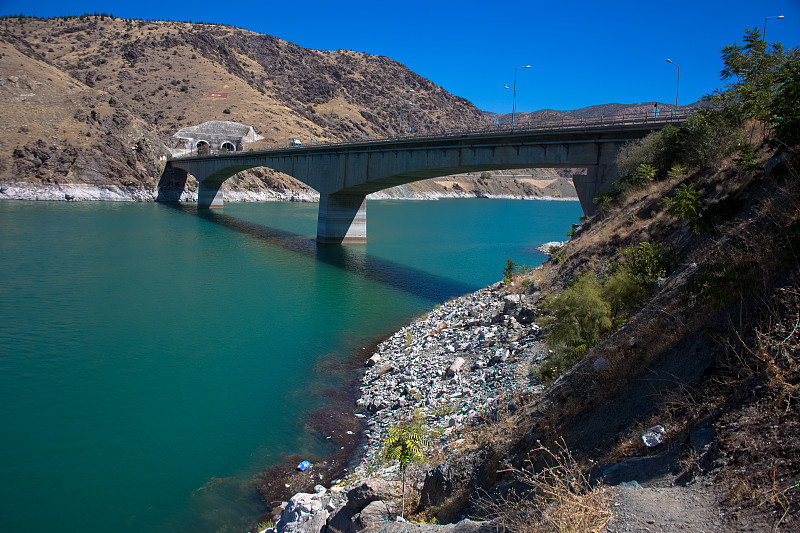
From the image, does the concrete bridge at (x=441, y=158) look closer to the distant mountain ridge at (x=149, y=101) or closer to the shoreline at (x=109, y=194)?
the distant mountain ridge at (x=149, y=101)

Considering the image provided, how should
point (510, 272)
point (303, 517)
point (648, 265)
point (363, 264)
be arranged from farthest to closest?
point (363, 264), point (510, 272), point (648, 265), point (303, 517)

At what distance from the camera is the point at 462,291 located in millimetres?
26766

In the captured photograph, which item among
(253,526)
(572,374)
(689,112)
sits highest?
(689,112)

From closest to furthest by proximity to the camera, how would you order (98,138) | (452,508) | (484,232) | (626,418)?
(626,418) < (452,508) < (484,232) < (98,138)

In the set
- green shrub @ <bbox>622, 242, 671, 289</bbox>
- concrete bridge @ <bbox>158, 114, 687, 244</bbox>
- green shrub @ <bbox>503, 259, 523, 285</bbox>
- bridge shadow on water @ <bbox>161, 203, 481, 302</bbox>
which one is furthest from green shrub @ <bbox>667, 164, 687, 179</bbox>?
bridge shadow on water @ <bbox>161, 203, 481, 302</bbox>

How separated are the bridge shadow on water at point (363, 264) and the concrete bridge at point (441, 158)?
9.17 feet

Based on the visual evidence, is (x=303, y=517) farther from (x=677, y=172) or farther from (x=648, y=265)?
(x=677, y=172)

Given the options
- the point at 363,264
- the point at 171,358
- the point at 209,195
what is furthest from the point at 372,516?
the point at 209,195

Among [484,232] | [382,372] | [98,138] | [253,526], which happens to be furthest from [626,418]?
[98,138]

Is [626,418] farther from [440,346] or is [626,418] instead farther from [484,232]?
[484,232]

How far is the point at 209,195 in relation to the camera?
73.9 meters

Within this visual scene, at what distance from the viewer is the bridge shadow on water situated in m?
27.5

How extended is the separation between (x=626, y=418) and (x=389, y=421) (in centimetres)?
705

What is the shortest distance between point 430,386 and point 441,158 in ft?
71.4
